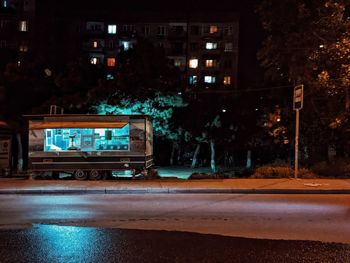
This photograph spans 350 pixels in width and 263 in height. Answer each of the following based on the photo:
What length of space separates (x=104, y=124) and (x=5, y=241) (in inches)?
445

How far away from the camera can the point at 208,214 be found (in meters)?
11.6

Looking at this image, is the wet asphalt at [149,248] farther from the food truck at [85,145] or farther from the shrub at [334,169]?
the shrub at [334,169]

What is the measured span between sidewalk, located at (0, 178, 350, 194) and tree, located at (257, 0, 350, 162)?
4.71m

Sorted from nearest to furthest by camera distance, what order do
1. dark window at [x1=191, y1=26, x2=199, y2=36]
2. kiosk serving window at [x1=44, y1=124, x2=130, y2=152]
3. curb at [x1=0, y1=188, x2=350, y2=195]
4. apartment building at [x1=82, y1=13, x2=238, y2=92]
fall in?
curb at [x1=0, y1=188, x2=350, y2=195], kiosk serving window at [x1=44, y1=124, x2=130, y2=152], apartment building at [x1=82, y1=13, x2=238, y2=92], dark window at [x1=191, y1=26, x2=199, y2=36]

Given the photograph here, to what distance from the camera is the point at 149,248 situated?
7926 millimetres

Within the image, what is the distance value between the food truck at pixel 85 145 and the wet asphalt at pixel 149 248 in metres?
10.3

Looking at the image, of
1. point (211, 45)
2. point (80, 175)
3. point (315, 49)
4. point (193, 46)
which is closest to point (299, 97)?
point (315, 49)

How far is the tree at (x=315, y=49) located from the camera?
20297 millimetres

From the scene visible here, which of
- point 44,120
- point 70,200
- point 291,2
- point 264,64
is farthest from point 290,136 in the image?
point 70,200

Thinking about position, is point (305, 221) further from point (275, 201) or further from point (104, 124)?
point (104, 124)

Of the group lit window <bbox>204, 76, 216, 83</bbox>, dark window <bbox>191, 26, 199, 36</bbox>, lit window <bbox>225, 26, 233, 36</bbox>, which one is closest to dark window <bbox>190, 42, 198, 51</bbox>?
dark window <bbox>191, 26, 199, 36</bbox>

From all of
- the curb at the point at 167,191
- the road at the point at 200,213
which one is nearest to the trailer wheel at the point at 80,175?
the curb at the point at 167,191

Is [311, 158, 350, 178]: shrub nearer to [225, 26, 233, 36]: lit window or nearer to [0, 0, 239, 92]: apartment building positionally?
[0, 0, 239, 92]: apartment building

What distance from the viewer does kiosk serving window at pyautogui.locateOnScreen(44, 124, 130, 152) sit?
19.8 meters
